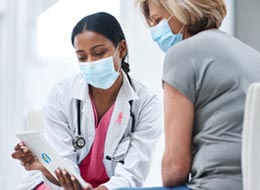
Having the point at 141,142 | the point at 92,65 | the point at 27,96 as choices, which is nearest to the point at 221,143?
the point at 141,142

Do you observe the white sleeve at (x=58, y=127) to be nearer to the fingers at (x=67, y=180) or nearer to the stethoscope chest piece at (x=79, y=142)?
the stethoscope chest piece at (x=79, y=142)

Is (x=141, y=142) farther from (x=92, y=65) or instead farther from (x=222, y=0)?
(x=222, y=0)

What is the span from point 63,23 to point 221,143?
156cm

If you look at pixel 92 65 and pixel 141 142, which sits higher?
pixel 92 65

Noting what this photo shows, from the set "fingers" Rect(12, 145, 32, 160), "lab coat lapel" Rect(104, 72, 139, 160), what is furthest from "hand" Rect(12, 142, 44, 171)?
"lab coat lapel" Rect(104, 72, 139, 160)

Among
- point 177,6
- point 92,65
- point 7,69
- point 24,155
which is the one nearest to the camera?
point 177,6

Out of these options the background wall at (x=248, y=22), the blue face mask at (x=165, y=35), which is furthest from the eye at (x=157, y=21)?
the background wall at (x=248, y=22)

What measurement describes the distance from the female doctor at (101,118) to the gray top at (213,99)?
22.6 inches

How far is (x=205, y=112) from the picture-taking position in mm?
1087

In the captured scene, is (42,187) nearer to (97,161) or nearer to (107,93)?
(97,161)

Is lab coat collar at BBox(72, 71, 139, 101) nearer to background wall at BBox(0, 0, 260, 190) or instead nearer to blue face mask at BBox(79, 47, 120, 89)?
blue face mask at BBox(79, 47, 120, 89)

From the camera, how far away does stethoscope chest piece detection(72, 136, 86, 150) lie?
1661 mm

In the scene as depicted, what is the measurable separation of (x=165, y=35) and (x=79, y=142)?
0.58 metres

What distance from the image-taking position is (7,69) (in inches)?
85.0
